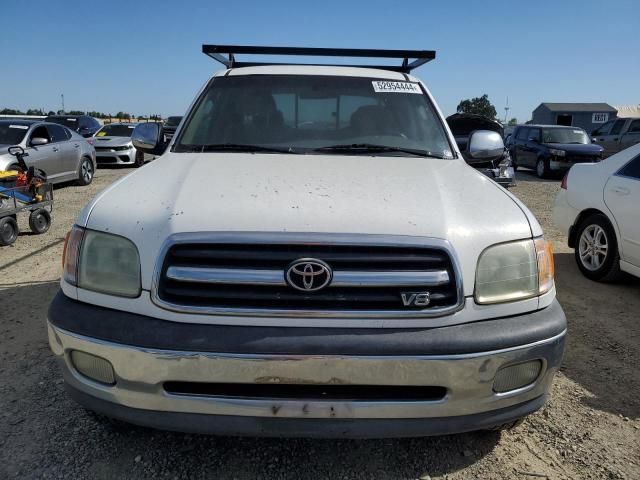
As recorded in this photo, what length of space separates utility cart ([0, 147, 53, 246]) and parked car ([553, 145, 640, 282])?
265 inches

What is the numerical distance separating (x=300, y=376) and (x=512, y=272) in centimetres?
98

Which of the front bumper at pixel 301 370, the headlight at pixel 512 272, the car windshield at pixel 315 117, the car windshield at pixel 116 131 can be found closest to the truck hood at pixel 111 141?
the car windshield at pixel 116 131

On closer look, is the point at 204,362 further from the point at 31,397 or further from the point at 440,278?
the point at 31,397

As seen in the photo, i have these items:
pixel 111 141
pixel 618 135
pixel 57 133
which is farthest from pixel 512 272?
pixel 618 135

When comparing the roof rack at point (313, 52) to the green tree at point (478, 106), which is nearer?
the roof rack at point (313, 52)

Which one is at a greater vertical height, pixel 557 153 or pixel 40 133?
pixel 40 133

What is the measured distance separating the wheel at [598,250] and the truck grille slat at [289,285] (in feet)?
12.5

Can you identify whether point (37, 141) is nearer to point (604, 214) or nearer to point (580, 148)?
point (604, 214)

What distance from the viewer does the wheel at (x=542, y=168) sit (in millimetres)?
15297

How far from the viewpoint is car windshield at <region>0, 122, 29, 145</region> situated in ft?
31.6

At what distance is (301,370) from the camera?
1.88m

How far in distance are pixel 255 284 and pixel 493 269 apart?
0.97 m

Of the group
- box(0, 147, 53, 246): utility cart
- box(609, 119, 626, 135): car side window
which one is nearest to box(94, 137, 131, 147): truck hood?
box(0, 147, 53, 246): utility cart

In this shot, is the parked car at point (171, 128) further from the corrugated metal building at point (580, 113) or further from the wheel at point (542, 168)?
the corrugated metal building at point (580, 113)
